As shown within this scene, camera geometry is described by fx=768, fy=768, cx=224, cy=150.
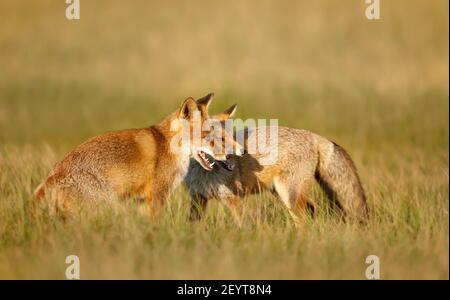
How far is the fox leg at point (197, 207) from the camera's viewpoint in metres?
9.88

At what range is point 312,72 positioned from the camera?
25172 mm

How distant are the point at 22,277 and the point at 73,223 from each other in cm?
122

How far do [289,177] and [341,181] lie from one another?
2.22 feet

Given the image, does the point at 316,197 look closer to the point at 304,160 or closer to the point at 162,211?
the point at 304,160

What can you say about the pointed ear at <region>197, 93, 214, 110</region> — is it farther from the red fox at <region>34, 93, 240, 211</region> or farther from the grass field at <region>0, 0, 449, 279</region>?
the grass field at <region>0, 0, 449, 279</region>

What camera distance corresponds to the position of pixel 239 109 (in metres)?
22.6

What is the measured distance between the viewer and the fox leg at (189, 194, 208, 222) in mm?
9883

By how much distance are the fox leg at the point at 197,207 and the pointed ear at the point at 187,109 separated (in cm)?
124

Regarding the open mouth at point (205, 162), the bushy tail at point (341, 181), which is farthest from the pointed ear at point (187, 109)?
the bushy tail at point (341, 181)
